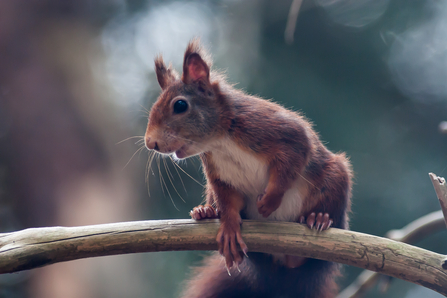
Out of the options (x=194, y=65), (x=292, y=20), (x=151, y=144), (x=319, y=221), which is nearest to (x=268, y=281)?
(x=319, y=221)

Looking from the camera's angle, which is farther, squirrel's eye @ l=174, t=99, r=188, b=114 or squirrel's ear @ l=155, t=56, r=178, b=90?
squirrel's ear @ l=155, t=56, r=178, b=90

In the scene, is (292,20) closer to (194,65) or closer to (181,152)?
(194,65)

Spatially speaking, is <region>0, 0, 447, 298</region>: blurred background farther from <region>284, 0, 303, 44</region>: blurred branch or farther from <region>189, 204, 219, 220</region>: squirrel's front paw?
<region>189, 204, 219, 220</region>: squirrel's front paw

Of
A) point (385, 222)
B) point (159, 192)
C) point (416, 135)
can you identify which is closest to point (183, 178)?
point (159, 192)

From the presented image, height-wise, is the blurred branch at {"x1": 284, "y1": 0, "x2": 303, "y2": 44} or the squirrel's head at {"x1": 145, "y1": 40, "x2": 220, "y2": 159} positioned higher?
the blurred branch at {"x1": 284, "y1": 0, "x2": 303, "y2": 44}

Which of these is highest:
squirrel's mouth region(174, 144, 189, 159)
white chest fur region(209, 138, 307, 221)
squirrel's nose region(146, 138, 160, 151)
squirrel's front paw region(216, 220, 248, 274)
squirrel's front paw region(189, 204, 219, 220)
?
squirrel's nose region(146, 138, 160, 151)

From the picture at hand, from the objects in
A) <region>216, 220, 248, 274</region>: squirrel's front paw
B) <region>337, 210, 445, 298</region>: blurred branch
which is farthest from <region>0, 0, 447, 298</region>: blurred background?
<region>216, 220, 248, 274</region>: squirrel's front paw

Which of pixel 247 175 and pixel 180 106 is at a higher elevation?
pixel 180 106

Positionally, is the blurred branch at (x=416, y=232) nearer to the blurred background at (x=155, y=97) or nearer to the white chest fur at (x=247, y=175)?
the blurred background at (x=155, y=97)

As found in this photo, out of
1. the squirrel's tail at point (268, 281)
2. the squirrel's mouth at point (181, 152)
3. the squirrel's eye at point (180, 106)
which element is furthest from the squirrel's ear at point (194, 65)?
the squirrel's tail at point (268, 281)
